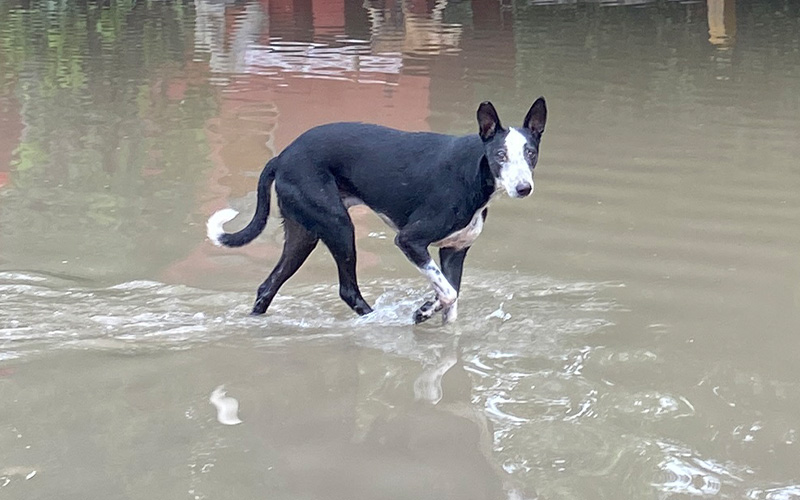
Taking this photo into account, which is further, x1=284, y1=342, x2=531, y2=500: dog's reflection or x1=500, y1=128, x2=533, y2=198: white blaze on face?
x1=500, y1=128, x2=533, y2=198: white blaze on face

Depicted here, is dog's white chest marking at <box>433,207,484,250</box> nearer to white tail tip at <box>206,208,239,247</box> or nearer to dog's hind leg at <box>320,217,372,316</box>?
dog's hind leg at <box>320,217,372,316</box>

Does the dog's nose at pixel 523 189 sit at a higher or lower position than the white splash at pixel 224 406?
higher

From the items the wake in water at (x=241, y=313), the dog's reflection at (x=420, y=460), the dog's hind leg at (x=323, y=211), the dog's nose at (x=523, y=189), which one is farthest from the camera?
the wake in water at (x=241, y=313)

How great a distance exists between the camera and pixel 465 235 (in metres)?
5.57

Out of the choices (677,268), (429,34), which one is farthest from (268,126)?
(429,34)

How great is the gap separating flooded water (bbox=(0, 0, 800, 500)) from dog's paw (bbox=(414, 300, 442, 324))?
0.08m

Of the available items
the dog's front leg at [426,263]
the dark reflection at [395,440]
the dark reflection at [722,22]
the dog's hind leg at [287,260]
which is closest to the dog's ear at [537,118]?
the dog's front leg at [426,263]

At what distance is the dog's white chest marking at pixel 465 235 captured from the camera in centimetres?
550

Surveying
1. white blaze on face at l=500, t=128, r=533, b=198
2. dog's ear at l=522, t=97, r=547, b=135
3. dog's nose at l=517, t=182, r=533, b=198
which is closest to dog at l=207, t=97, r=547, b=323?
dog's ear at l=522, t=97, r=547, b=135

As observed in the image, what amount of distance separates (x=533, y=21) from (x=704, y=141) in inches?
402

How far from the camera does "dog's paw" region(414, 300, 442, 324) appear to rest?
575 cm

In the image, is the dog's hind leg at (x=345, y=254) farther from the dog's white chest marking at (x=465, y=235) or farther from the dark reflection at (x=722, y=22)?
the dark reflection at (x=722, y=22)

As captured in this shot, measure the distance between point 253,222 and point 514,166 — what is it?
5.42 feet

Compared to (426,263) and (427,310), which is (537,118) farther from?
(427,310)
